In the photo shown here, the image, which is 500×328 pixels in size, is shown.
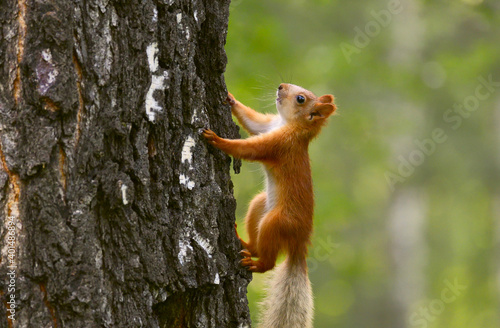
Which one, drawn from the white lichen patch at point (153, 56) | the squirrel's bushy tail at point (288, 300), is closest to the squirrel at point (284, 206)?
the squirrel's bushy tail at point (288, 300)

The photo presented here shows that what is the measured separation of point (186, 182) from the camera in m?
2.56

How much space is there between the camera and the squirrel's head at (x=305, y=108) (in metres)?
4.26

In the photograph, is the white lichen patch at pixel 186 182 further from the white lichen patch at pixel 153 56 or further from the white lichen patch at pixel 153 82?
the white lichen patch at pixel 153 56

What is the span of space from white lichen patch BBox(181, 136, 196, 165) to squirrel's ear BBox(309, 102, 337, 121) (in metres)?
1.81

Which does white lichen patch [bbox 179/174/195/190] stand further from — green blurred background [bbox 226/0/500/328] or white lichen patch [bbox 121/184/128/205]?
green blurred background [bbox 226/0/500/328]

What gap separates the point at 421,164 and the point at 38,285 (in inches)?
490

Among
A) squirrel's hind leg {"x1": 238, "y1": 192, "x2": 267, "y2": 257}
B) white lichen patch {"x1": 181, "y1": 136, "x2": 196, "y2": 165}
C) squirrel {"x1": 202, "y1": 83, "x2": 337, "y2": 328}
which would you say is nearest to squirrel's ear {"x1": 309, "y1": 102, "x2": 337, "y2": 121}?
squirrel {"x1": 202, "y1": 83, "x2": 337, "y2": 328}

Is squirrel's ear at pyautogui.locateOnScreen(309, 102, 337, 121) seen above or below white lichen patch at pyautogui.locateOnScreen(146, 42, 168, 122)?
above

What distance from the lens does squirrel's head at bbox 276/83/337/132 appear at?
426 centimetres

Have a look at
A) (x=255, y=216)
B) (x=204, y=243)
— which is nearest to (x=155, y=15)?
(x=204, y=243)

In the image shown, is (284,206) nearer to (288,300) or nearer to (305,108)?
(288,300)

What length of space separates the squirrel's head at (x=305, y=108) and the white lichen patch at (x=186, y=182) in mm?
1793

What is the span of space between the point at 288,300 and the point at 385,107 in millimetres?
8910

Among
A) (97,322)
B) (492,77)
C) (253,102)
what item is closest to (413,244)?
(492,77)
